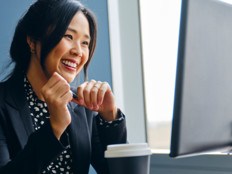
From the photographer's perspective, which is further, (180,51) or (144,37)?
(144,37)

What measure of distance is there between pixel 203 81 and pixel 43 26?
857 mm

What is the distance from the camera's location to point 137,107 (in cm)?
208

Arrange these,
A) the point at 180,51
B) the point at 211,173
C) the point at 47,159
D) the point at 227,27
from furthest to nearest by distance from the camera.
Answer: the point at 211,173 → the point at 47,159 → the point at 227,27 → the point at 180,51

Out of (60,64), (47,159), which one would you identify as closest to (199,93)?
(47,159)

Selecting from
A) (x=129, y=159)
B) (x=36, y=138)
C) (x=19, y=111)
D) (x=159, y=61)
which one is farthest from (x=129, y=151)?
(x=159, y=61)

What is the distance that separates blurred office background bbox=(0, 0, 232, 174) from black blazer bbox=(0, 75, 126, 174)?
55 cm

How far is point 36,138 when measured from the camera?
0.95 meters

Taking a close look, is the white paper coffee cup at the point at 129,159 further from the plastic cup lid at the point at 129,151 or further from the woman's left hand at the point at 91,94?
the woman's left hand at the point at 91,94

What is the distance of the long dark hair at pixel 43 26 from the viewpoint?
1.34 meters

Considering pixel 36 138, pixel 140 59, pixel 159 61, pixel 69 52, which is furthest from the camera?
pixel 140 59

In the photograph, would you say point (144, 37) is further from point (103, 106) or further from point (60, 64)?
point (103, 106)

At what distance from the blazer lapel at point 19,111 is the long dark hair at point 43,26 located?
132 millimetres

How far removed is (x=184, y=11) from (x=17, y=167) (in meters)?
0.66

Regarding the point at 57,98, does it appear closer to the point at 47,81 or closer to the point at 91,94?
the point at 91,94
